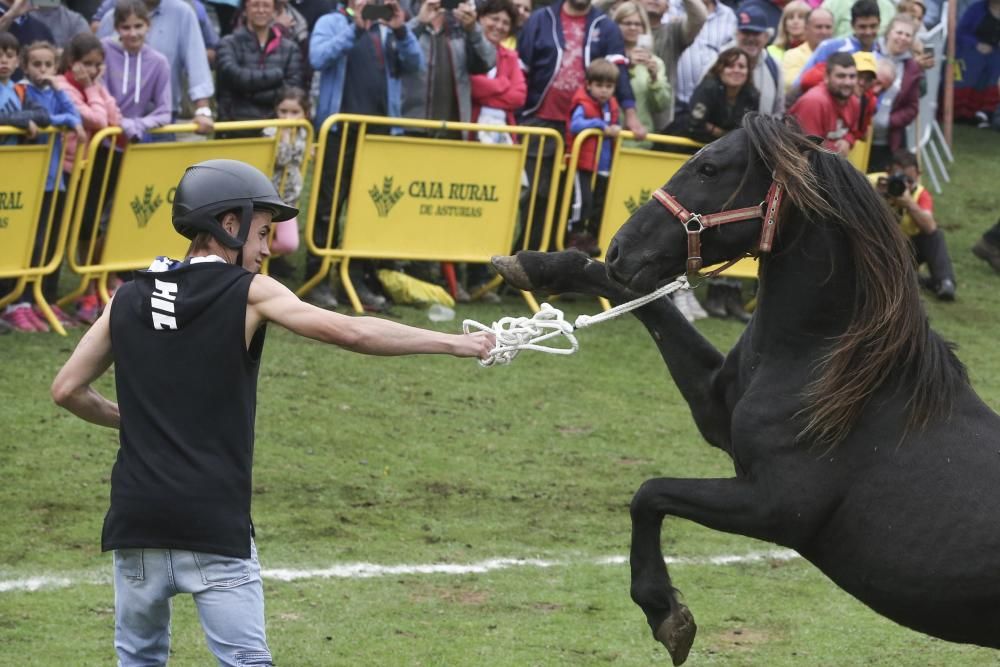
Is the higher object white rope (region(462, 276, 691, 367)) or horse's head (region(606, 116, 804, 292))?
horse's head (region(606, 116, 804, 292))

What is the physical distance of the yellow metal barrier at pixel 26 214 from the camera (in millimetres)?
10219

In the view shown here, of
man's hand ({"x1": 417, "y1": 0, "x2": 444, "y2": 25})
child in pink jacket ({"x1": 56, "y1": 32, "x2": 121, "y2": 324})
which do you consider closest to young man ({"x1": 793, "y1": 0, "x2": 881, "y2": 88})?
man's hand ({"x1": 417, "y1": 0, "x2": 444, "y2": 25})

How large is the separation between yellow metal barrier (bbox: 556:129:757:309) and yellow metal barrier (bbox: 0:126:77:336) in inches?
145

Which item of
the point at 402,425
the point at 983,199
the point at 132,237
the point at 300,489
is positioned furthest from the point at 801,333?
the point at 983,199

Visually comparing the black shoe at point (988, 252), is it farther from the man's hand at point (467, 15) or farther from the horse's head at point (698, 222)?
the horse's head at point (698, 222)

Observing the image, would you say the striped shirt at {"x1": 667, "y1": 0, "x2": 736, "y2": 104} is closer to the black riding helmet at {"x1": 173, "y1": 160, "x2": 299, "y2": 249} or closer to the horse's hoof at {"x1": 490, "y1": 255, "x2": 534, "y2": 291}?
the horse's hoof at {"x1": 490, "y1": 255, "x2": 534, "y2": 291}

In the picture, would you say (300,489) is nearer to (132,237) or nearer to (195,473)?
(132,237)

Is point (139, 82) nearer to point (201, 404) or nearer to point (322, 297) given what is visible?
point (322, 297)

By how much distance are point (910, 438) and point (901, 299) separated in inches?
17.3

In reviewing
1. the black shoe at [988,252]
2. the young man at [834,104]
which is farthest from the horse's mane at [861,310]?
the black shoe at [988,252]

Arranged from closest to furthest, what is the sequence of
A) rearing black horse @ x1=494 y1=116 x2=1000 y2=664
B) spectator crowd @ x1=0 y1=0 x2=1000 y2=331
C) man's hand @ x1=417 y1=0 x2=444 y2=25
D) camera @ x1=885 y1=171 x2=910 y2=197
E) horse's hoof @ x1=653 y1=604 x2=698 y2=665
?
rearing black horse @ x1=494 y1=116 x2=1000 y2=664 < horse's hoof @ x1=653 y1=604 x2=698 y2=665 < spectator crowd @ x1=0 y1=0 x2=1000 y2=331 < man's hand @ x1=417 y1=0 x2=444 y2=25 < camera @ x1=885 y1=171 x2=910 y2=197

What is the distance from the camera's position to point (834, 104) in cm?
1256

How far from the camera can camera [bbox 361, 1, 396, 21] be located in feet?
37.5

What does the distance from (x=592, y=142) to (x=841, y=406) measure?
7.36 m
